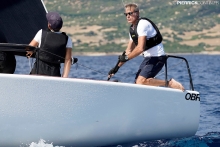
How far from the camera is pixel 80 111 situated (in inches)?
281

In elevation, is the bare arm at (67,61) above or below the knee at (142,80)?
above

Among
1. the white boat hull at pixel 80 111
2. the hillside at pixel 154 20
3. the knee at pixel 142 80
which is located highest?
the hillside at pixel 154 20

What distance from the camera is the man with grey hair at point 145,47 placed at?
7938 mm

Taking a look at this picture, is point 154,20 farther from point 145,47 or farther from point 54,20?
point 54,20

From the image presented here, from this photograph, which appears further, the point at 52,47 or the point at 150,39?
the point at 150,39

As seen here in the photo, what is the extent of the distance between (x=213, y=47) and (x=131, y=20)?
121964 mm

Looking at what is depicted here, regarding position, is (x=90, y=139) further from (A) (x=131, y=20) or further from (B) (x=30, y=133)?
(A) (x=131, y=20)

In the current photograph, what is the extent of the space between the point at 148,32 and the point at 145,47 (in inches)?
8.9

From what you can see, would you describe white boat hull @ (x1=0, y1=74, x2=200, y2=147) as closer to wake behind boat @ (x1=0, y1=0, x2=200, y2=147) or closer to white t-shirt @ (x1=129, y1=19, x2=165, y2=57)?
wake behind boat @ (x1=0, y1=0, x2=200, y2=147)

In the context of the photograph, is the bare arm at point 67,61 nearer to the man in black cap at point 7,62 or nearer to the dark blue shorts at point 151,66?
the man in black cap at point 7,62

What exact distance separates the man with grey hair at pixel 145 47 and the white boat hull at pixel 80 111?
0.47 m

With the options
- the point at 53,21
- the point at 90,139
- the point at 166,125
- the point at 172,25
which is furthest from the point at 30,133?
the point at 172,25

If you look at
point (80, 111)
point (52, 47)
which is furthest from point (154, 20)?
point (80, 111)

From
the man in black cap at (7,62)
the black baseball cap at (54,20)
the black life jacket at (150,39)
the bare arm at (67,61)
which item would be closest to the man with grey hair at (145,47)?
the black life jacket at (150,39)
